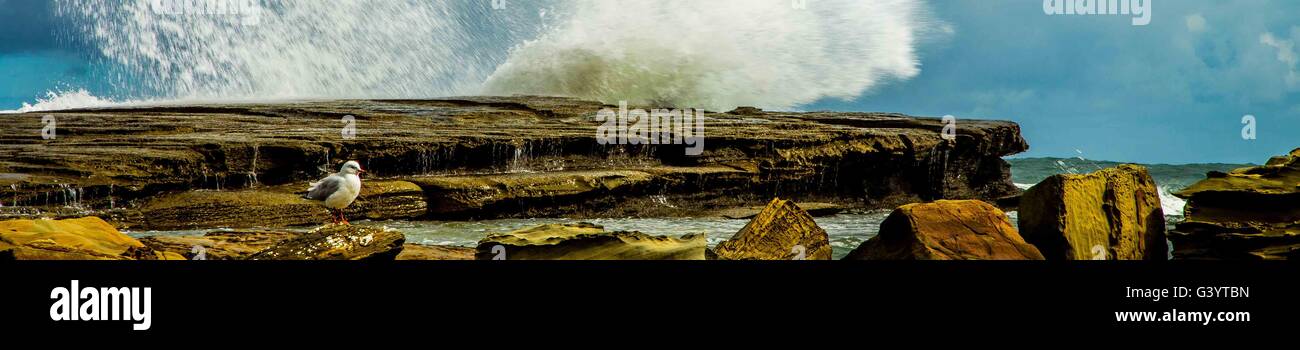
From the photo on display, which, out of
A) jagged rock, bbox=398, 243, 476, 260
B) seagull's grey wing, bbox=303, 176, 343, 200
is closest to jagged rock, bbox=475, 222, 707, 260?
Result: jagged rock, bbox=398, 243, 476, 260

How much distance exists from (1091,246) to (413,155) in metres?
9.12

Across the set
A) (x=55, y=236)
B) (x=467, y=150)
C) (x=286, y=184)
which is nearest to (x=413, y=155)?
(x=467, y=150)

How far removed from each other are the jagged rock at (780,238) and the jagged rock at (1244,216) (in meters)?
2.62

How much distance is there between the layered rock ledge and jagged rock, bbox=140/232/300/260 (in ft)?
7.42

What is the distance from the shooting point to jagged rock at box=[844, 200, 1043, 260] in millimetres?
6090

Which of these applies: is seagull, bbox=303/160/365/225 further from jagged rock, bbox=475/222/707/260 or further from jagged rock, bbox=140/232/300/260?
jagged rock, bbox=475/222/707/260

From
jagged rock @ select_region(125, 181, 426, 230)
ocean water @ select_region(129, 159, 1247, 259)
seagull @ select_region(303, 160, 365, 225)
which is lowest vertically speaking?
ocean water @ select_region(129, 159, 1247, 259)

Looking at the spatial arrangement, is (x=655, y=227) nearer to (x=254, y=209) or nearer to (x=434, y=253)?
(x=254, y=209)

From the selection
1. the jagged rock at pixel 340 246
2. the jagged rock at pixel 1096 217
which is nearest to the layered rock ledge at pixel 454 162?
the jagged rock at pixel 340 246

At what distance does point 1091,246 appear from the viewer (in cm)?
691

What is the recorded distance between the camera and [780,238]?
7156 mm

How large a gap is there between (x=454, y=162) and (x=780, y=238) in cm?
779

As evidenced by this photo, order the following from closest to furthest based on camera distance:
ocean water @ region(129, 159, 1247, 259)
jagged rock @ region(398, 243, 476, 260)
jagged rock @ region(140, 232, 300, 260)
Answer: jagged rock @ region(398, 243, 476, 260)
jagged rock @ region(140, 232, 300, 260)
ocean water @ region(129, 159, 1247, 259)
